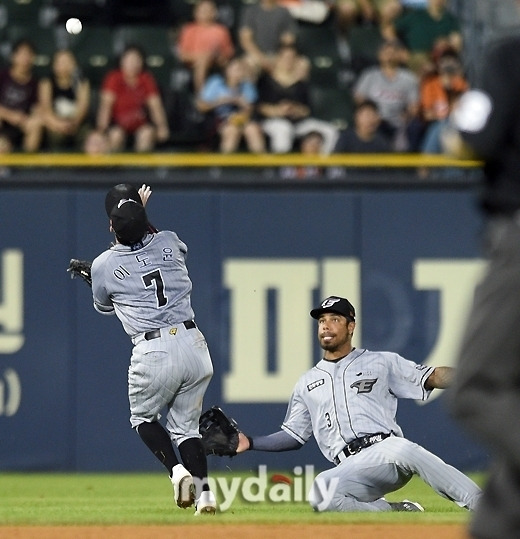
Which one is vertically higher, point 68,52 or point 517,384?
point 68,52

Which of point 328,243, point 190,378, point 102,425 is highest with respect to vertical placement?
point 328,243

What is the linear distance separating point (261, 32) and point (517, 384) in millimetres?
9960

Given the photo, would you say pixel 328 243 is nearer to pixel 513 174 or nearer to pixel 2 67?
pixel 2 67

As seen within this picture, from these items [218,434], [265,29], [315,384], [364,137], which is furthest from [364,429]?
[265,29]

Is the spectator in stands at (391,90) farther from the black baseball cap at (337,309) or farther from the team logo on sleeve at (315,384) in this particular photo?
the team logo on sleeve at (315,384)

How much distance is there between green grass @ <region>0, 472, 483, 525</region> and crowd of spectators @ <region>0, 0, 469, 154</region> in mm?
2615

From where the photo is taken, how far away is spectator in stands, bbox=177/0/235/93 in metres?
11.5

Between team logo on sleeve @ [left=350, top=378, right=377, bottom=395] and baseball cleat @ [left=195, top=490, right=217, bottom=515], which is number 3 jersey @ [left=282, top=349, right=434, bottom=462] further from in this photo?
baseball cleat @ [left=195, top=490, right=217, bottom=515]

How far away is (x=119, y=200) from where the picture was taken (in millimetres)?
7391

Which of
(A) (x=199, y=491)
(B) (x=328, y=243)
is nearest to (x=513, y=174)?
(A) (x=199, y=491)

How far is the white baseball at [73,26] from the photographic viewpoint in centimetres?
1241

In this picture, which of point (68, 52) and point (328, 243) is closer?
point (328, 243)

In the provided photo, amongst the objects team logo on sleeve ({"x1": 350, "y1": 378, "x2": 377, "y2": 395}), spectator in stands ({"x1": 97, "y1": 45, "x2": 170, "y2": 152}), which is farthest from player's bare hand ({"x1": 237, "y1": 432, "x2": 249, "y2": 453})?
spectator in stands ({"x1": 97, "y1": 45, "x2": 170, "y2": 152})

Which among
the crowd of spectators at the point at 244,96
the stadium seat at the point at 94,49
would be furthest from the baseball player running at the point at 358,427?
the stadium seat at the point at 94,49
